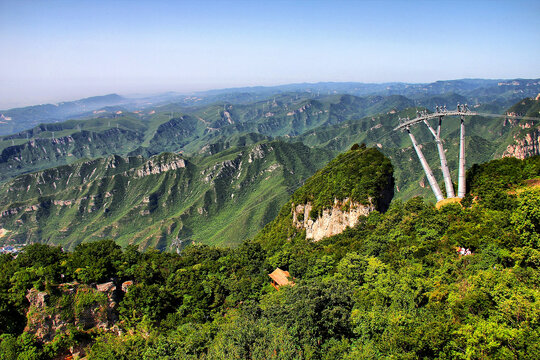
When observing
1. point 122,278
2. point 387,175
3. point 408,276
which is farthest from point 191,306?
point 387,175

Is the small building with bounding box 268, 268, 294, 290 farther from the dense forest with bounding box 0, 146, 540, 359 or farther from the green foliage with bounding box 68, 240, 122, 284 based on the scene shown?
the green foliage with bounding box 68, 240, 122, 284

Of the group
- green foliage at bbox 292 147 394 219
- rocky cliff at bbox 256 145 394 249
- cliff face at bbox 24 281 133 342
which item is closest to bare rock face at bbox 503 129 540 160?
rocky cliff at bbox 256 145 394 249

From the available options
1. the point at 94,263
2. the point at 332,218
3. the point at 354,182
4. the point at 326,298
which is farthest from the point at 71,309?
the point at 354,182

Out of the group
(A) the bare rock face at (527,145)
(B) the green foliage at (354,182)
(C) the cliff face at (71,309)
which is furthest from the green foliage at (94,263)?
(A) the bare rock face at (527,145)

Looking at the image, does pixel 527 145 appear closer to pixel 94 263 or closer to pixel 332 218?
pixel 332 218

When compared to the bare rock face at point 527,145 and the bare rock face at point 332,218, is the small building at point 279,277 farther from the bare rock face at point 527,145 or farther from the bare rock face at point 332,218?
the bare rock face at point 527,145

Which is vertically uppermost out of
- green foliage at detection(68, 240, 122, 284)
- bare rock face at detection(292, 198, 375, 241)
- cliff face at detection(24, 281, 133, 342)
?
green foliage at detection(68, 240, 122, 284)

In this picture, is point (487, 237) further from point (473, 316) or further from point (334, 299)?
point (334, 299)
